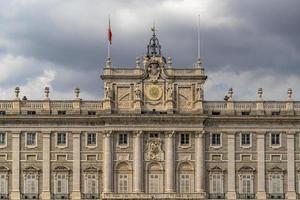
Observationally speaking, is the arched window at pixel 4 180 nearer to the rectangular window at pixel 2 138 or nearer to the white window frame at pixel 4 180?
the white window frame at pixel 4 180

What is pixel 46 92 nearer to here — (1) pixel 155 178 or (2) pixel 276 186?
(1) pixel 155 178

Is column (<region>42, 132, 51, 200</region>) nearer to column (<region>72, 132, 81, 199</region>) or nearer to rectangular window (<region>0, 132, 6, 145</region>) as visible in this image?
column (<region>72, 132, 81, 199</region>)

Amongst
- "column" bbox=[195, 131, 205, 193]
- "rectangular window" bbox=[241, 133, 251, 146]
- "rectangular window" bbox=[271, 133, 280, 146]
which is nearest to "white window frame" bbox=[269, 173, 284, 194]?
"rectangular window" bbox=[271, 133, 280, 146]

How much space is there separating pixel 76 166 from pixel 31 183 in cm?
572

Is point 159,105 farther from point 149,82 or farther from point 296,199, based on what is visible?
point 296,199

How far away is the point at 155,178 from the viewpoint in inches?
4678

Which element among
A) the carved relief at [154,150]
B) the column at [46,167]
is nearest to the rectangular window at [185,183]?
the carved relief at [154,150]

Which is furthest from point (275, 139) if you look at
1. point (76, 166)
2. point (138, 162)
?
point (76, 166)

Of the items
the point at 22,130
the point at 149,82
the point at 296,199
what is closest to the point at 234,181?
the point at 296,199

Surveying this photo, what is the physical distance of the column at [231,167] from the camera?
119 m

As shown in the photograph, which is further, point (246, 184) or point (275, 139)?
point (275, 139)

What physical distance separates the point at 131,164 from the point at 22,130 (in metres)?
13.7

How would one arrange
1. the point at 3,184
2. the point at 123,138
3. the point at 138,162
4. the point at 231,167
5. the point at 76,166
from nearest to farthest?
the point at 138,162 → the point at 3,184 → the point at 76,166 → the point at 123,138 → the point at 231,167

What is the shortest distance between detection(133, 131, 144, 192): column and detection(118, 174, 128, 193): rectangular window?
42.7 inches
